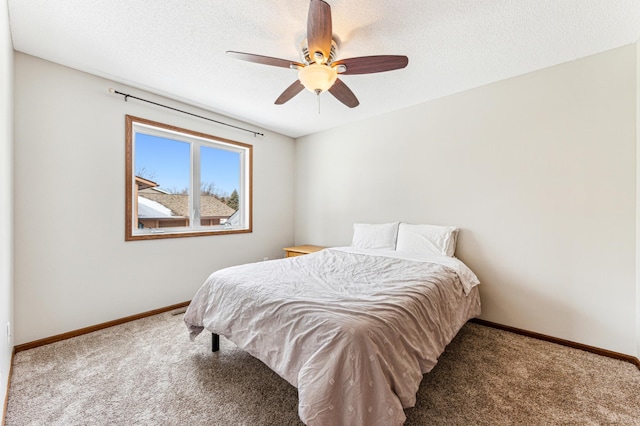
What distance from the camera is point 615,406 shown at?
60.4 inches

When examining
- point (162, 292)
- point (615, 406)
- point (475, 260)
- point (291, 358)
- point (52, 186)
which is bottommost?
point (615, 406)

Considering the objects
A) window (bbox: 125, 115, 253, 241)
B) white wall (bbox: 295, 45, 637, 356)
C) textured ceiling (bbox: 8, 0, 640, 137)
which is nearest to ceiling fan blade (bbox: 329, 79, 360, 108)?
textured ceiling (bbox: 8, 0, 640, 137)

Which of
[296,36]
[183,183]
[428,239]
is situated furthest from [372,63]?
[183,183]

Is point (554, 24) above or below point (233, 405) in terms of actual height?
above

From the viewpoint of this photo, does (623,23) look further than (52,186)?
No

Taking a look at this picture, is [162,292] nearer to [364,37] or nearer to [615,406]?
[364,37]

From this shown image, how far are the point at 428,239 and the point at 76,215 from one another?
3.43 m

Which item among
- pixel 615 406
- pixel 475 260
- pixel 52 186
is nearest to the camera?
pixel 615 406

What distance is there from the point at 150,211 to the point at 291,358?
2591 mm

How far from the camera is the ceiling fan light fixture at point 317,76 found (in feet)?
5.64

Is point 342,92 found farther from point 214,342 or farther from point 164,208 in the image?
point 164,208

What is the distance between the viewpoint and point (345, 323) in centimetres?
121

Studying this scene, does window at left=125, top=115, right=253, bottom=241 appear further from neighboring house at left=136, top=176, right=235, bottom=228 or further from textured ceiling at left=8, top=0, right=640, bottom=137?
textured ceiling at left=8, top=0, right=640, bottom=137

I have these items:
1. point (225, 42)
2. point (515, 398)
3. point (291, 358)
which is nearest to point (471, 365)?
point (515, 398)
